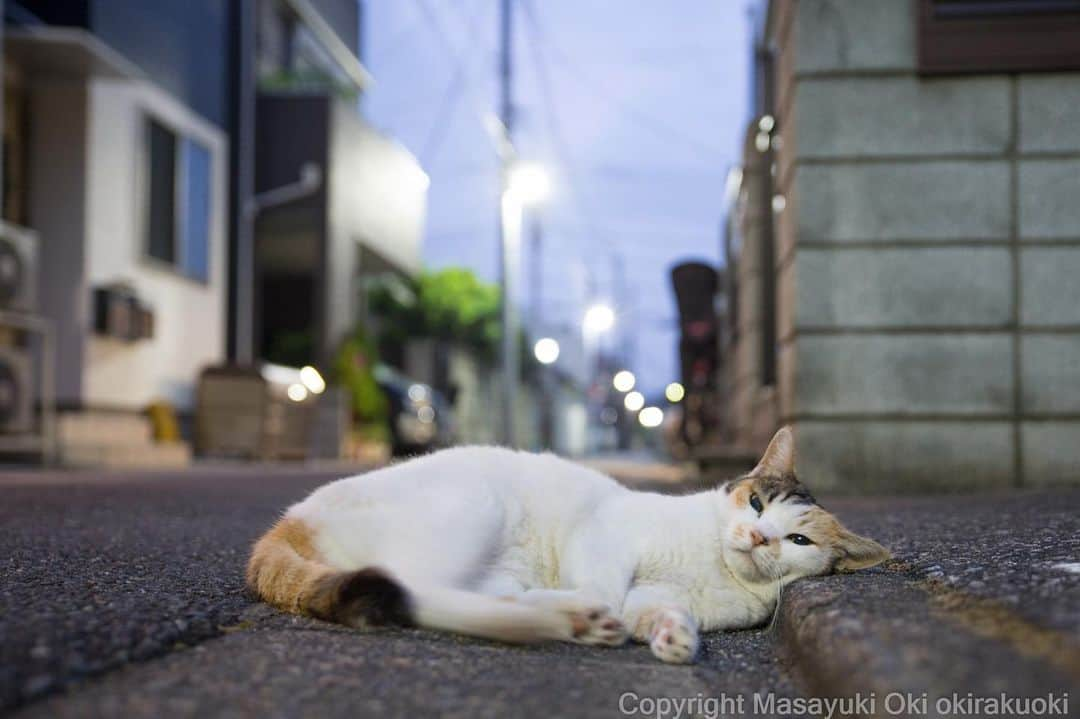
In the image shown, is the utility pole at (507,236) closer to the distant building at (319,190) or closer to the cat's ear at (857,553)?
the distant building at (319,190)

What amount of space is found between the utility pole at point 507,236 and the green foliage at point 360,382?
2043mm

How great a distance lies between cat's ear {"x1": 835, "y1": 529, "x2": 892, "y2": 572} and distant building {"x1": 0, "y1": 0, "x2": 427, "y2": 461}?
26.1ft

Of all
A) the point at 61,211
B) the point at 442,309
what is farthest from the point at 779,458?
the point at 442,309

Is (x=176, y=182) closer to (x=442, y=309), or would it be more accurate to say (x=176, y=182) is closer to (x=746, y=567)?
(x=746, y=567)

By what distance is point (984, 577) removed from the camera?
→ 1.90 meters

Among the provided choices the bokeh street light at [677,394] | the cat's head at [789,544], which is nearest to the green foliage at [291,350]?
the bokeh street light at [677,394]

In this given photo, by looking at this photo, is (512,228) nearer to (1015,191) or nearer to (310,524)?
(1015,191)

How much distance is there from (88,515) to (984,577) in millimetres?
3386

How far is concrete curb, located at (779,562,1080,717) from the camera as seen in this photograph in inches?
50.3

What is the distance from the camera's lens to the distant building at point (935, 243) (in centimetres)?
491

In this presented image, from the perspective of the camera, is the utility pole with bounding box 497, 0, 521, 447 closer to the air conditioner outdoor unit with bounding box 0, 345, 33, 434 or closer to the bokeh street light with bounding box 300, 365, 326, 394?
the bokeh street light with bounding box 300, 365, 326, 394

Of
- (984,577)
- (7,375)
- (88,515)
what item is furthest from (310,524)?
(7,375)

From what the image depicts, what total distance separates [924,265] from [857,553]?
3.05m

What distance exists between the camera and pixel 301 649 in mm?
1775
